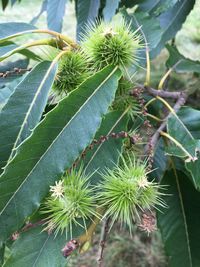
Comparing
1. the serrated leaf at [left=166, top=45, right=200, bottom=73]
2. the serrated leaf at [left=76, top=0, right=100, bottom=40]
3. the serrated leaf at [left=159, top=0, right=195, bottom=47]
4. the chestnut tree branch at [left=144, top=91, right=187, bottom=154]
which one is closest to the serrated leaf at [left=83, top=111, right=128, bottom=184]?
the chestnut tree branch at [left=144, top=91, right=187, bottom=154]

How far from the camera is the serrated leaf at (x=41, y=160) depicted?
743mm

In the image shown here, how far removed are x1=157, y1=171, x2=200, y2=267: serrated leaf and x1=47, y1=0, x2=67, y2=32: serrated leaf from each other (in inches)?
21.2

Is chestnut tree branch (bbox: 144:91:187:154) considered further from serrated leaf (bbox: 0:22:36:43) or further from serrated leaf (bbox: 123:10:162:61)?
serrated leaf (bbox: 0:22:36:43)

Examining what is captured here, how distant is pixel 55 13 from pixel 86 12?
9 centimetres

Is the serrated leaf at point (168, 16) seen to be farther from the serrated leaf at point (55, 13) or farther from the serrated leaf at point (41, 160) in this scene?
the serrated leaf at point (41, 160)

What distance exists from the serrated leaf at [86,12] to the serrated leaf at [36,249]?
62 centimetres

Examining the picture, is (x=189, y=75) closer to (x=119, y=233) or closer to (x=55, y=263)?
(x=119, y=233)

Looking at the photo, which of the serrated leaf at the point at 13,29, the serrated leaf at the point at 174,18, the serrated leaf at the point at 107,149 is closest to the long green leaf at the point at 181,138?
the serrated leaf at the point at 107,149

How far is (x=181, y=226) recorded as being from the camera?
1.13 meters

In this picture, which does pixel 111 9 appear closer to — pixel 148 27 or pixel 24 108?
pixel 148 27

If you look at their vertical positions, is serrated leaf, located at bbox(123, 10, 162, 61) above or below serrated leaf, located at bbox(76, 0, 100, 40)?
below

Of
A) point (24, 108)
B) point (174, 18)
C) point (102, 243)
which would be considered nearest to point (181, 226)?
point (102, 243)

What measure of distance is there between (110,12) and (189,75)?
5.55 feet

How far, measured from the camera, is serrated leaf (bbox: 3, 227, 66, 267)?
82cm
